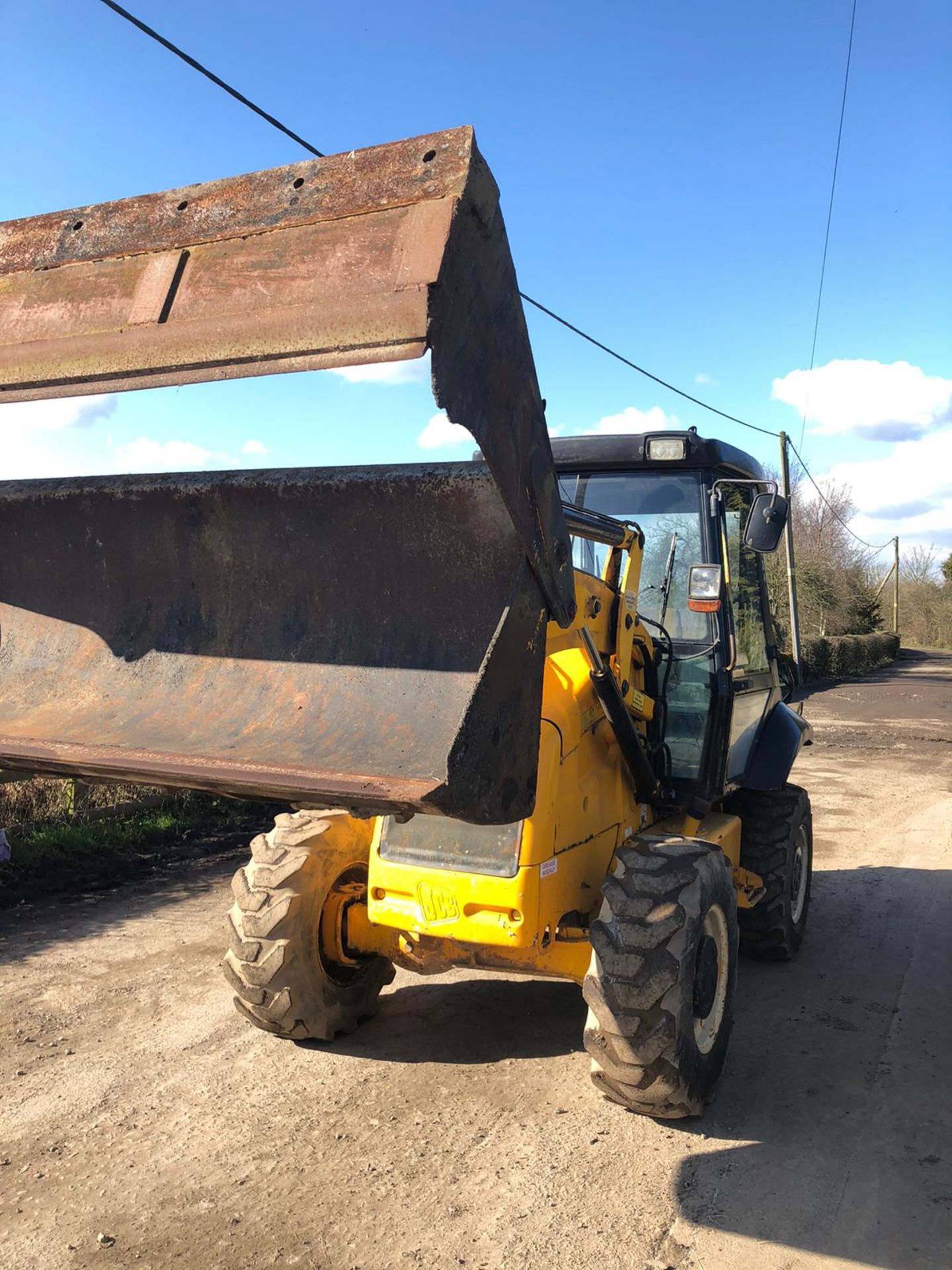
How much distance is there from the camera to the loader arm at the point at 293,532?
248 cm

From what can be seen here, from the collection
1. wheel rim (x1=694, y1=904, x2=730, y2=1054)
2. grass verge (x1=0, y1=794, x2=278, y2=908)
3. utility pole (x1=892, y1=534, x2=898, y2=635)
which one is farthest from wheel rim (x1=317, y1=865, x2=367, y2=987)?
utility pole (x1=892, y1=534, x2=898, y2=635)

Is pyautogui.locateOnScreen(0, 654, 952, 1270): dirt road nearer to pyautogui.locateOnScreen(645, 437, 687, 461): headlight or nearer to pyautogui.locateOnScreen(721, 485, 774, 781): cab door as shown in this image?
pyautogui.locateOnScreen(721, 485, 774, 781): cab door

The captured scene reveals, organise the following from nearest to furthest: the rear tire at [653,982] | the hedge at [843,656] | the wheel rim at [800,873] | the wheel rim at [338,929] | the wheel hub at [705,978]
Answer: the rear tire at [653,982]
the wheel hub at [705,978]
the wheel rim at [338,929]
the wheel rim at [800,873]
the hedge at [843,656]

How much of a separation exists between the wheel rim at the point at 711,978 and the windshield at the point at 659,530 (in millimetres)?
1460

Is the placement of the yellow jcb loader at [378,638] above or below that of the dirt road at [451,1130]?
above

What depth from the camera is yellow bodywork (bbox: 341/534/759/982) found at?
377 centimetres

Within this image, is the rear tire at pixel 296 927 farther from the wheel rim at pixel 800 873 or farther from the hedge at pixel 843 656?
the hedge at pixel 843 656

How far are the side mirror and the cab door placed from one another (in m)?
0.25

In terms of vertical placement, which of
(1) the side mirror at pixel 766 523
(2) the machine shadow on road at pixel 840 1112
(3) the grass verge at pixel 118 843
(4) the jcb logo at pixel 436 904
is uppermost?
(1) the side mirror at pixel 766 523

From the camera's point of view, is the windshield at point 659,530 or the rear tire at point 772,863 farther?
the rear tire at point 772,863

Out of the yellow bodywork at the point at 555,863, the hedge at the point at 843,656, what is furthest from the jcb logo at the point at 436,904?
the hedge at the point at 843,656

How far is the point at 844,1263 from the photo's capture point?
297cm

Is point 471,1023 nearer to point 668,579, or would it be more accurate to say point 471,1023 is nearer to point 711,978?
point 711,978

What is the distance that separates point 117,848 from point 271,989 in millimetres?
4284
